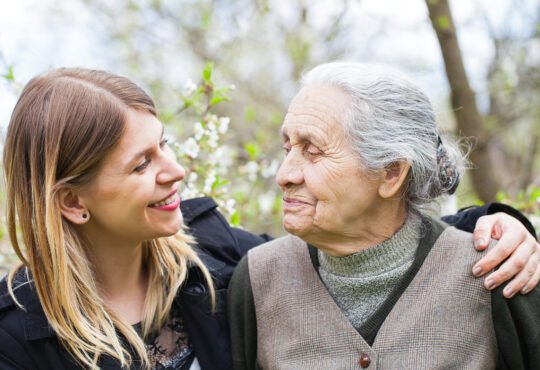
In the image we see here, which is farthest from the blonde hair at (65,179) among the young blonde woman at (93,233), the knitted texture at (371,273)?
the knitted texture at (371,273)

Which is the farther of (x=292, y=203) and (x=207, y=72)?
(x=207, y=72)

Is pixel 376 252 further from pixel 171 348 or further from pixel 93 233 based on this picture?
pixel 93 233

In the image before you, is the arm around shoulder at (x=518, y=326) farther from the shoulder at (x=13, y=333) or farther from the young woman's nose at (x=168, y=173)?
the shoulder at (x=13, y=333)

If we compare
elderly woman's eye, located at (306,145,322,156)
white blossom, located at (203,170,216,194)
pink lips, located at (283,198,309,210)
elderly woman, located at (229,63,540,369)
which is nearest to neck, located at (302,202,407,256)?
elderly woman, located at (229,63,540,369)

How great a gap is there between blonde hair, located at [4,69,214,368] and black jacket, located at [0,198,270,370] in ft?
0.14

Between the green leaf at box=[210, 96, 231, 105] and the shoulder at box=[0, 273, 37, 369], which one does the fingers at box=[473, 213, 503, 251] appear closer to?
the green leaf at box=[210, 96, 231, 105]

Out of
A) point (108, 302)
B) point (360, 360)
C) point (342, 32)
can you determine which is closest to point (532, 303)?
point (360, 360)

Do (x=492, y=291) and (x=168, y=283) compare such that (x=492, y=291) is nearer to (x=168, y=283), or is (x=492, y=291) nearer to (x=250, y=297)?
(x=250, y=297)

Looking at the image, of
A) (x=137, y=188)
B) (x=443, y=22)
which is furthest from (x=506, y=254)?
(x=443, y=22)

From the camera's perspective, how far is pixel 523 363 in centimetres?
192

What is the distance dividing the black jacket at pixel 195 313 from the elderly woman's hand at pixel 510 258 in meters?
0.88

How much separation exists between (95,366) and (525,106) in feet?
13.9

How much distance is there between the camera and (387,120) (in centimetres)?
198

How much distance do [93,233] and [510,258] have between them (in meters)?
1.33
